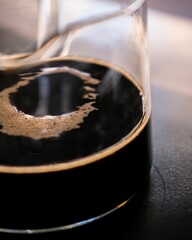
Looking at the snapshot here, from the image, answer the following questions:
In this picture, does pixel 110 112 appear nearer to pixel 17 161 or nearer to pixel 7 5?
pixel 17 161

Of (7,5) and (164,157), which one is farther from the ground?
(7,5)

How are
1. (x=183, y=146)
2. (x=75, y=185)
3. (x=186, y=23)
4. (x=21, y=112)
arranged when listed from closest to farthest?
(x=75, y=185), (x=21, y=112), (x=183, y=146), (x=186, y=23)

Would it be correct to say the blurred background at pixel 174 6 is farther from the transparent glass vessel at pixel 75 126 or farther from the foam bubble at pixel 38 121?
the foam bubble at pixel 38 121

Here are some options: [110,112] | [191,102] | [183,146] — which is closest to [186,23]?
[191,102]

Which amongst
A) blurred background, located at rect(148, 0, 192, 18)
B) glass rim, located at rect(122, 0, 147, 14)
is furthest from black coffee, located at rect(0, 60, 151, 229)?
blurred background, located at rect(148, 0, 192, 18)

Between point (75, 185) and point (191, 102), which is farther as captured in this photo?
point (191, 102)

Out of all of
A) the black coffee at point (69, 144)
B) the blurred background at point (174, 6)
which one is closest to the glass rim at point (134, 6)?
the black coffee at point (69, 144)

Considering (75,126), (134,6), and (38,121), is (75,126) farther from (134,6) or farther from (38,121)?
(134,6)

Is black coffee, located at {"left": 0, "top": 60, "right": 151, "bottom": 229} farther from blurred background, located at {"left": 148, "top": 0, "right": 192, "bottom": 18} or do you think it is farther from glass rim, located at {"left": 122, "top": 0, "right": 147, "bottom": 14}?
blurred background, located at {"left": 148, "top": 0, "right": 192, "bottom": 18}

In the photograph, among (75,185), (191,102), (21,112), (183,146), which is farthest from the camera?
(191,102)
